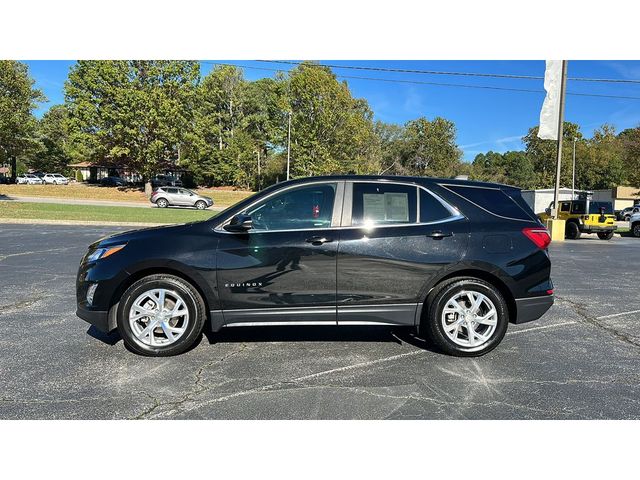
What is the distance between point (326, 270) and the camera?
12.6 feet

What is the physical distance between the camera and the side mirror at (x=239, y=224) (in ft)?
12.5

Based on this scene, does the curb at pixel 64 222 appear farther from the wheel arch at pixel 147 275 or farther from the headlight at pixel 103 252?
the wheel arch at pixel 147 275

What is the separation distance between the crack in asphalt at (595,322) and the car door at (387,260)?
2.33m

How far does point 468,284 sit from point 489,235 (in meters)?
0.52

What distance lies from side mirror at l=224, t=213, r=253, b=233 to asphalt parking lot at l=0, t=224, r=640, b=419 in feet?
4.02

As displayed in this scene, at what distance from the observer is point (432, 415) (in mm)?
2924

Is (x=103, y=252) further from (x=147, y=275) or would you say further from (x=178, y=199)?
(x=178, y=199)

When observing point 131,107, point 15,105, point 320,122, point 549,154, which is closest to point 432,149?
point 549,154

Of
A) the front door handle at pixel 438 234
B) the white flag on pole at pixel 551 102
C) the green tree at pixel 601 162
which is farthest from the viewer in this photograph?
the green tree at pixel 601 162

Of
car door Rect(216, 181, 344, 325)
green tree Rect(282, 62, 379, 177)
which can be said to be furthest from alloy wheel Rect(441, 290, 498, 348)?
green tree Rect(282, 62, 379, 177)

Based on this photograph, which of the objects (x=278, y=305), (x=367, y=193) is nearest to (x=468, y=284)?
(x=367, y=193)

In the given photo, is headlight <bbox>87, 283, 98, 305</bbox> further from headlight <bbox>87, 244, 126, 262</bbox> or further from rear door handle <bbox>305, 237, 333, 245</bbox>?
rear door handle <bbox>305, 237, 333, 245</bbox>

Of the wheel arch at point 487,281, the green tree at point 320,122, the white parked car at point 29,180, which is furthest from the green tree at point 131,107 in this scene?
the wheel arch at point 487,281
